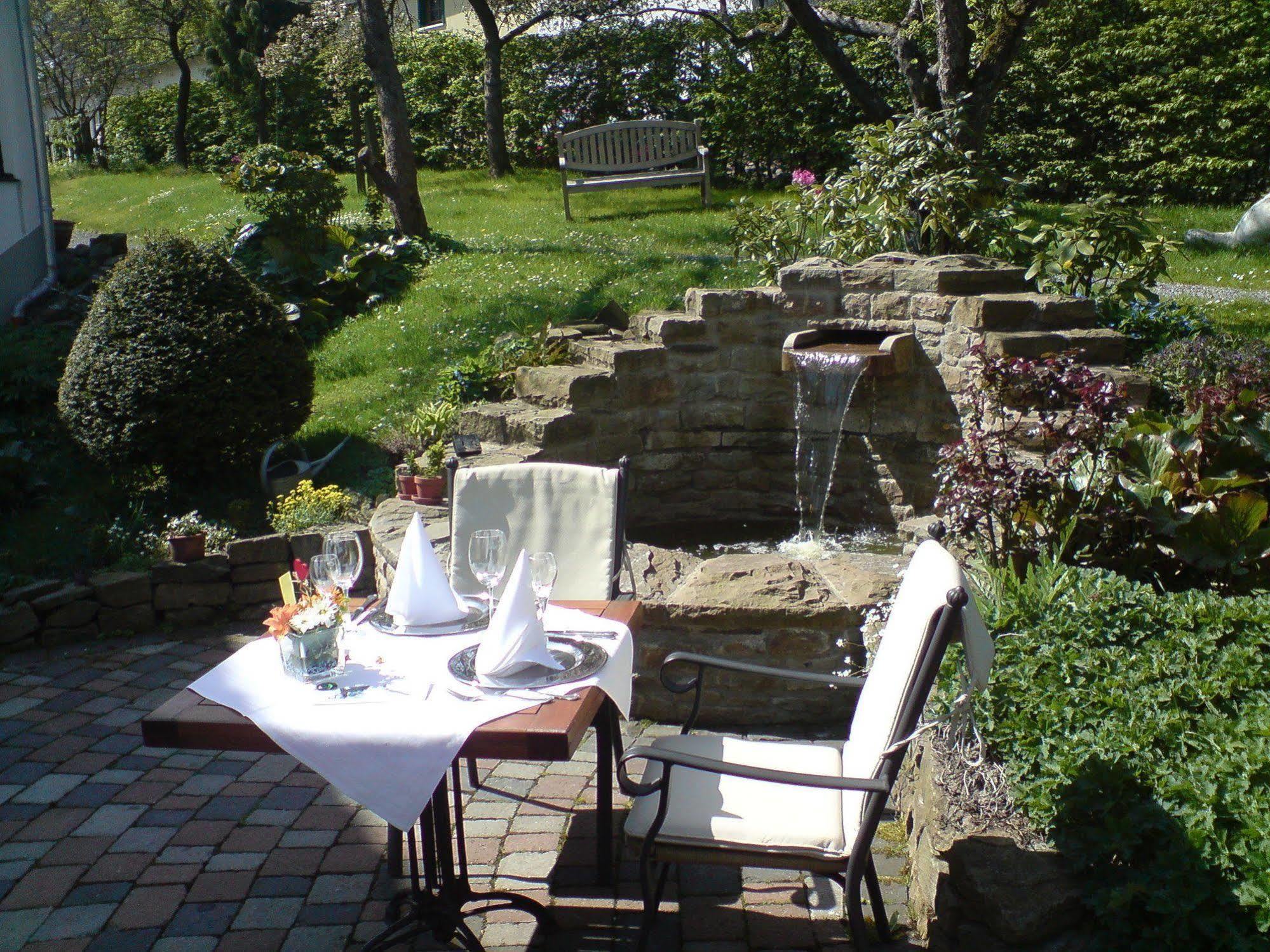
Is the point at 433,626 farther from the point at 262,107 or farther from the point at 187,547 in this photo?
the point at 262,107

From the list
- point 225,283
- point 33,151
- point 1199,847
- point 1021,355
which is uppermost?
point 33,151

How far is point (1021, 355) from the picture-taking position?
5.35m

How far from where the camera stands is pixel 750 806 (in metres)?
2.69

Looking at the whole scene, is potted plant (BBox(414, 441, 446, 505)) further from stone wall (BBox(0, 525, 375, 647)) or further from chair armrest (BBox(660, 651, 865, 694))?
chair armrest (BBox(660, 651, 865, 694))

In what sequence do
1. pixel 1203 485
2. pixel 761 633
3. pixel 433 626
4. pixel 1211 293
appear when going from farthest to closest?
pixel 1211 293
pixel 761 633
pixel 1203 485
pixel 433 626

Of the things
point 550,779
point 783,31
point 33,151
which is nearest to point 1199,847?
point 550,779

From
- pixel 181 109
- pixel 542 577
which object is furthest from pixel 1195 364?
pixel 181 109

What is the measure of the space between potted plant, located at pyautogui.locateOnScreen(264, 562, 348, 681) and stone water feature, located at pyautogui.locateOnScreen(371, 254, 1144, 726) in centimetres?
198

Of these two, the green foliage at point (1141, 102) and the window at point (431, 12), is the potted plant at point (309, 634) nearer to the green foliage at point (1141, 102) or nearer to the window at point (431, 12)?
the green foliage at point (1141, 102)

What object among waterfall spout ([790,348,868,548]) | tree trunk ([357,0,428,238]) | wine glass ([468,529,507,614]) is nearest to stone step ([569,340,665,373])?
waterfall spout ([790,348,868,548])

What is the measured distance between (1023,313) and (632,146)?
789cm

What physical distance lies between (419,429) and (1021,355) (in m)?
3.22

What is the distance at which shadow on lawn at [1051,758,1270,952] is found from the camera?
7.50 feet

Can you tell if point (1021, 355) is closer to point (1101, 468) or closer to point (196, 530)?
point (1101, 468)
